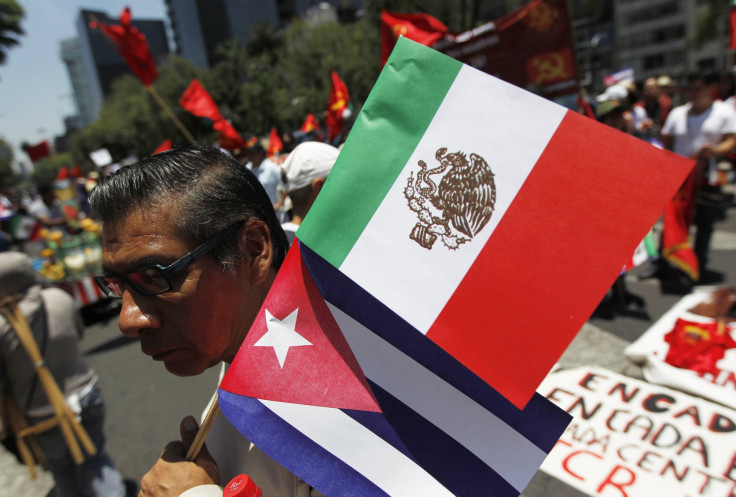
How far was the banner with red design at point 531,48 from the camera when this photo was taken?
5.05 metres

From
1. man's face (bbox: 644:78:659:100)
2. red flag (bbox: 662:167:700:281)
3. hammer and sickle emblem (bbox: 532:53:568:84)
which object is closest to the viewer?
Answer: red flag (bbox: 662:167:700:281)

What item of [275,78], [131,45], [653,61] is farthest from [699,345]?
[653,61]

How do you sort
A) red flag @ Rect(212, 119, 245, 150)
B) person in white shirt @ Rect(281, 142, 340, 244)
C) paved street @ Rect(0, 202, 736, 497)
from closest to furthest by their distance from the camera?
person in white shirt @ Rect(281, 142, 340, 244) → paved street @ Rect(0, 202, 736, 497) → red flag @ Rect(212, 119, 245, 150)

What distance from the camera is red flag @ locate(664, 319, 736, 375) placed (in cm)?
249

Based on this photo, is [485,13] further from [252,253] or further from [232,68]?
[252,253]

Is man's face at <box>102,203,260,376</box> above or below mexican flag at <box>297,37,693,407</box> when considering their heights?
below

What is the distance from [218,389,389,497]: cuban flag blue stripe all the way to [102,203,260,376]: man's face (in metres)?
0.15

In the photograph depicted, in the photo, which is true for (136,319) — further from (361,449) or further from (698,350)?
(698,350)

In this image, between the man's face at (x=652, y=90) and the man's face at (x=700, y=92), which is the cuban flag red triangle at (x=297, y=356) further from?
the man's face at (x=652, y=90)

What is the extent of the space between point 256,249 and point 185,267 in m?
0.18

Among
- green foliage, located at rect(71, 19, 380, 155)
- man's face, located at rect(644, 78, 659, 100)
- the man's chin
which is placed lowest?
green foliage, located at rect(71, 19, 380, 155)

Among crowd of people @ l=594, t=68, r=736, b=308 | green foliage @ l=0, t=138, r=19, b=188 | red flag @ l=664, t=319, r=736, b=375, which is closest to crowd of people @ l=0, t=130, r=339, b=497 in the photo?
red flag @ l=664, t=319, r=736, b=375

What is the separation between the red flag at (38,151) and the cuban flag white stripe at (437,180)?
1569 centimetres

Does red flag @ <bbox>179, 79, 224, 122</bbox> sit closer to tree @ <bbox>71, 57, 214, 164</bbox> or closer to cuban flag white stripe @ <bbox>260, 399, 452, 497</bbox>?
cuban flag white stripe @ <bbox>260, 399, 452, 497</bbox>
